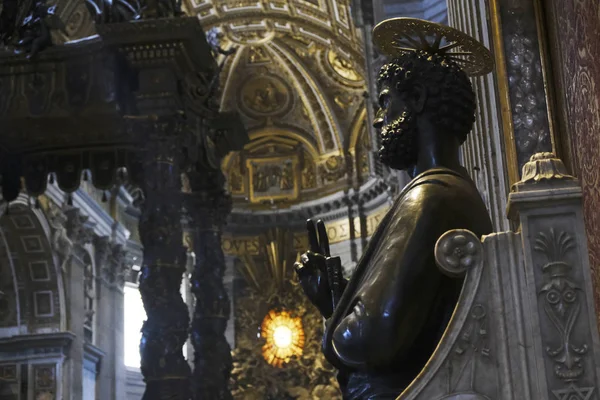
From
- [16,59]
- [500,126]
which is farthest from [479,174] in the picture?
[16,59]

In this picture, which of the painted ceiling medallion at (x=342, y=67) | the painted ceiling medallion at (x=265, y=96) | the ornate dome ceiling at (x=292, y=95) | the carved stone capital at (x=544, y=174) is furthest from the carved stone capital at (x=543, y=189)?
the painted ceiling medallion at (x=265, y=96)

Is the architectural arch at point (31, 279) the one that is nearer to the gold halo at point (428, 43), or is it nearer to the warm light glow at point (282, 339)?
the warm light glow at point (282, 339)

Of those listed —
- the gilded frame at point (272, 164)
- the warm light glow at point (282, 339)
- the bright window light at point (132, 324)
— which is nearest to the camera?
the bright window light at point (132, 324)

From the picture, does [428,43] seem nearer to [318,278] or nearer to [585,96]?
[318,278]

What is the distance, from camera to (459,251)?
200 centimetres

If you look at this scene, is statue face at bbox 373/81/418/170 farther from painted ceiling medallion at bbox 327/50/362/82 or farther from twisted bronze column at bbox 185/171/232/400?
painted ceiling medallion at bbox 327/50/362/82

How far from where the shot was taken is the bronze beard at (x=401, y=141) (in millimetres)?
2686

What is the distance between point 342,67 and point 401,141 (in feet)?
61.4

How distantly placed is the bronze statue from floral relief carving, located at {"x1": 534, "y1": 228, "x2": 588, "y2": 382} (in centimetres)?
44

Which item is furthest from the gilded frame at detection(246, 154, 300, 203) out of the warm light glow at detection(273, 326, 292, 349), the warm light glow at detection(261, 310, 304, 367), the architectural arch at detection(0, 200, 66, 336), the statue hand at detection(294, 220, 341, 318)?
the statue hand at detection(294, 220, 341, 318)

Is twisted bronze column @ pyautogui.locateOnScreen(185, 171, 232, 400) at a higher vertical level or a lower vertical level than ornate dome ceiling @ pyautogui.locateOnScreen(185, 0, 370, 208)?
lower

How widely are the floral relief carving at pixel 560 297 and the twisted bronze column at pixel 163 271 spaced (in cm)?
536

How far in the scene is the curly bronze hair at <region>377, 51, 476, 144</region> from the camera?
2.64 meters

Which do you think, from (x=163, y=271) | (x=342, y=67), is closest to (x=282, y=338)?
(x=342, y=67)
